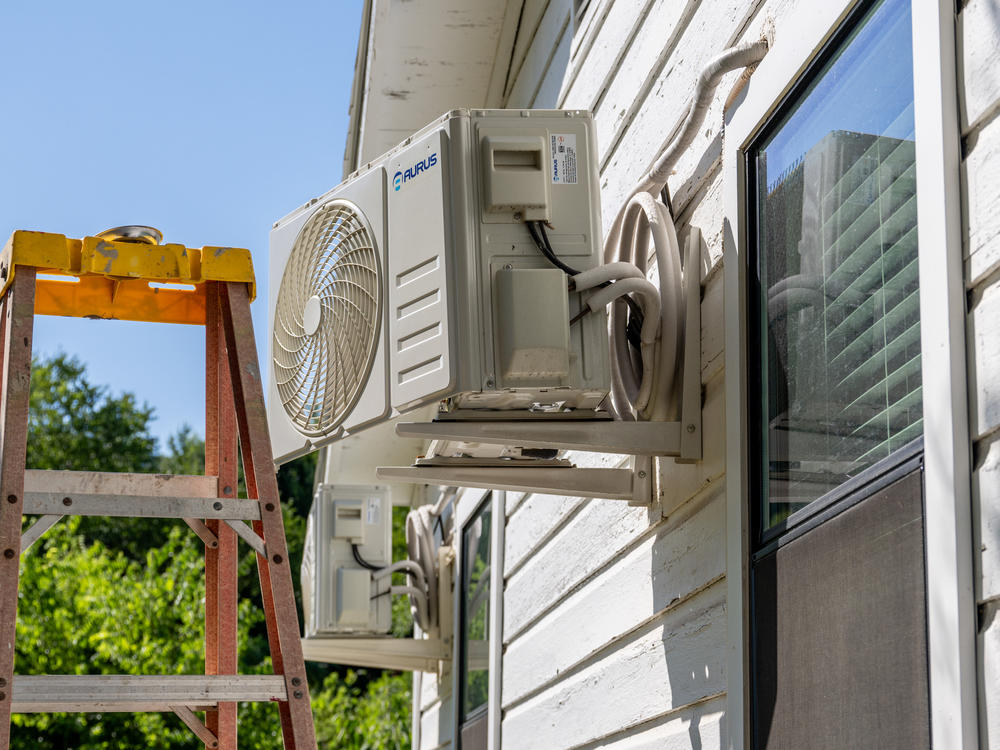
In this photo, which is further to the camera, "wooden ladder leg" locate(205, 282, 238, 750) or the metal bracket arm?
"wooden ladder leg" locate(205, 282, 238, 750)

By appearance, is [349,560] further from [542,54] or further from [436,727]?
[542,54]

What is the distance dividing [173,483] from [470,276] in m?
1.01

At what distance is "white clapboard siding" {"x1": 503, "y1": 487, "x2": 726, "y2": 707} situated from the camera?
2416mm

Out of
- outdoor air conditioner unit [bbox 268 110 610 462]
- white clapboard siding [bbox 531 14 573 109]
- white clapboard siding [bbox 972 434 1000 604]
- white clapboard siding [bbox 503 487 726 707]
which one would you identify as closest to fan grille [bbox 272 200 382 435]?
outdoor air conditioner unit [bbox 268 110 610 462]

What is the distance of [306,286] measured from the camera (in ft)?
9.02

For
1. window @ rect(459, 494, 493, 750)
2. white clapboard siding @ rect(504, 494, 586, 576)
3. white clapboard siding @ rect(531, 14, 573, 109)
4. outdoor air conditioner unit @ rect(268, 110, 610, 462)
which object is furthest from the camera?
window @ rect(459, 494, 493, 750)

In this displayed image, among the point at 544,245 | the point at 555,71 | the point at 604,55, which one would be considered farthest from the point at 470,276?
the point at 555,71

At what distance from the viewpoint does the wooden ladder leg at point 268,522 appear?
259 cm

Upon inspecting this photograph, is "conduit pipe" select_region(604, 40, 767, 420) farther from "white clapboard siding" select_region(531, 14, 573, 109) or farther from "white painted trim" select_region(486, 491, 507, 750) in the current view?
"white painted trim" select_region(486, 491, 507, 750)

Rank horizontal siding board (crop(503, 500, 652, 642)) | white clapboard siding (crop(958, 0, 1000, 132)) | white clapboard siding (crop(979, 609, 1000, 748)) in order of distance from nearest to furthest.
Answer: white clapboard siding (crop(979, 609, 1000, 748)) < white clapboard siding (crop(958, 0, 1000, 132)) < horizontal siding board (crop(503, 500, 652, 642))

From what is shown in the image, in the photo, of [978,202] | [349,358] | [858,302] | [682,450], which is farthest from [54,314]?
[978,202]

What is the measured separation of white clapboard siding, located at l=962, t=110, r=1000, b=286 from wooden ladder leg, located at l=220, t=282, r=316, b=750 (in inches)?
60.5

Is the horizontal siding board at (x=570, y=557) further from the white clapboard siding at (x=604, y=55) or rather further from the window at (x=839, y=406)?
the white clapboard siding at (x=604, y=55)

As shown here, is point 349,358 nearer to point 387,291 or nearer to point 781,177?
point 387,291
